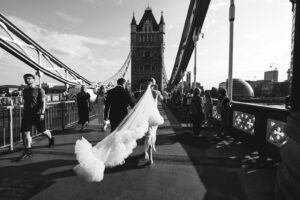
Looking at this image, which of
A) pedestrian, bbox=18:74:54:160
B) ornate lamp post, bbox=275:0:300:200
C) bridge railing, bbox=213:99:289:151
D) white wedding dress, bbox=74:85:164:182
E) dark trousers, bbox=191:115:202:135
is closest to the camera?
ornate lamp post, bbox=275:0:300:200

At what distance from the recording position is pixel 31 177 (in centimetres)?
344

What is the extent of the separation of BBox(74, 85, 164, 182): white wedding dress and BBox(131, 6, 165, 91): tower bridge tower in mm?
72504

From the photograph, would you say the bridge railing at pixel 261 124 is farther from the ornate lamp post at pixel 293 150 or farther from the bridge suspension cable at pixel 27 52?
the bridge suspension cable at pixel 27 52

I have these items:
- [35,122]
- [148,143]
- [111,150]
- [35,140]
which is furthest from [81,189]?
[35,140]

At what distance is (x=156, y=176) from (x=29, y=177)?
2132 mm

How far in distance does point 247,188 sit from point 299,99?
5.13 feet

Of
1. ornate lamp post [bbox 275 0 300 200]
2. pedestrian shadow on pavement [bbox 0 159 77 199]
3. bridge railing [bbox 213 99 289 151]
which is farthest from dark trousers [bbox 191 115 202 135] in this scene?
ornate lamp post [bbox 275 0 300 200]

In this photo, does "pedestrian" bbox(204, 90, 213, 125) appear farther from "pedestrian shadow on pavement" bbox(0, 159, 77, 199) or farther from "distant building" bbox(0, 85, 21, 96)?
"distant building" bbox(0, 85, 21, 96)

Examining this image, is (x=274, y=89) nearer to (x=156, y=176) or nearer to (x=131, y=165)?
(x=131, y=165)

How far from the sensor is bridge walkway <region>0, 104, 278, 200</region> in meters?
2.93

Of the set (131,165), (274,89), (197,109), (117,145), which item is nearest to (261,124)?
(197,109)

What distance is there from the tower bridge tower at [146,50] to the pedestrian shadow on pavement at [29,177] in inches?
2858

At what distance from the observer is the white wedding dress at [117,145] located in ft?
9.23

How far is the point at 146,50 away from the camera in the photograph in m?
79.2
